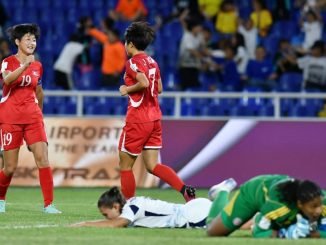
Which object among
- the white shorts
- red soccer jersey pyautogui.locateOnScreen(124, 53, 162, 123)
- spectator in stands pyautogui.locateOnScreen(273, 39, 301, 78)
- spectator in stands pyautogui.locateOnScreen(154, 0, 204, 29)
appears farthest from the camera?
spectator in stands pyautogui.locateOnScreen(154, 0, 204, 29)

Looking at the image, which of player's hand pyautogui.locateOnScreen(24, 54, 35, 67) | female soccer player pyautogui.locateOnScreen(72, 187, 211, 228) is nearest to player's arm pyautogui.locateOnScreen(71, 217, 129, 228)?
female soccer player pyautogui.locateOnScreen(72, 187, 211, 228)

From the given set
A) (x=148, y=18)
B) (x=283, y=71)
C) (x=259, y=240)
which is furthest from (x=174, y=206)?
(x=148, y=18)

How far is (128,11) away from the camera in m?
24.7

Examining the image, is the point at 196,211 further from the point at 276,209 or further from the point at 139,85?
the point at 139,85

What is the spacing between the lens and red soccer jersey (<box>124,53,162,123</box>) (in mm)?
13375

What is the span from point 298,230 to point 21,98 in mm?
4524

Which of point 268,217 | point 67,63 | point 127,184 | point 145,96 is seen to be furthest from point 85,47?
point 268,217

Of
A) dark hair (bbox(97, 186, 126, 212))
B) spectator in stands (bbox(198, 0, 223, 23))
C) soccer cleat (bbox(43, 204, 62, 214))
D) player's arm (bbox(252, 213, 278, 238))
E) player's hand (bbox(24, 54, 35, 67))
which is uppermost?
spectator in stands (bbox(198, 0, 223, 23))

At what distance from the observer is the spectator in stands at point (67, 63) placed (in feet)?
76.6

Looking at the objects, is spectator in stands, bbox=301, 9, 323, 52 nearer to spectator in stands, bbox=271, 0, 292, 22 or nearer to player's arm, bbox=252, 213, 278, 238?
spectator in stands, bbox=271, 0, 292, 22

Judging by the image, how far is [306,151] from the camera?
63.2 feet

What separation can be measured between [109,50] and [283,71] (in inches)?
134

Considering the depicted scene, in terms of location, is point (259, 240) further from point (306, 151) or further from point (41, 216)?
point (306, 151)

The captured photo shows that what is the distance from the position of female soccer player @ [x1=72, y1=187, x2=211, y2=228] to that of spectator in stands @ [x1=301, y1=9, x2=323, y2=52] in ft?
39.0
